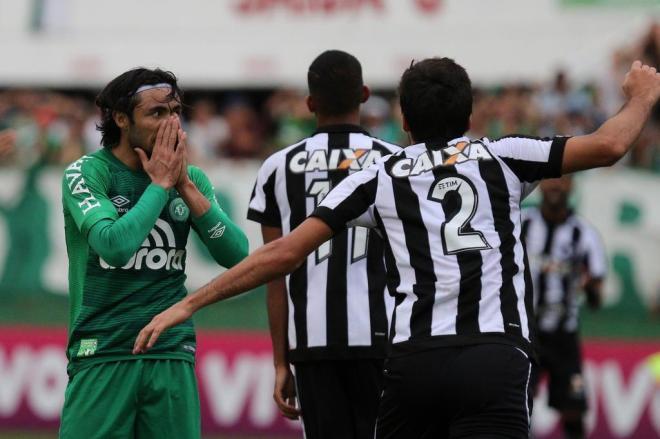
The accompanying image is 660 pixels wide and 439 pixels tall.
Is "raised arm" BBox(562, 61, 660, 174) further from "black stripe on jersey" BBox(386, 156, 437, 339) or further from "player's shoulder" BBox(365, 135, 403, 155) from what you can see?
"player's shoulder" BBox(365, 135, 403, 155)

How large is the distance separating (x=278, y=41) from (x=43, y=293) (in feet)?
19.8

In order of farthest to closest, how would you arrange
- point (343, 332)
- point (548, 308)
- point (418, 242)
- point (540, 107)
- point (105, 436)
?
point (540, 107)
point (548, 308)
point (343, 332)
point (105, 436)
point (418, 242)

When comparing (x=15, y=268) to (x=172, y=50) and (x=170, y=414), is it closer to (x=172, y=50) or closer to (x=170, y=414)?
(x=172, y=50)

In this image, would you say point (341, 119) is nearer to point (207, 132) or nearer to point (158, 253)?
point (158, 253)

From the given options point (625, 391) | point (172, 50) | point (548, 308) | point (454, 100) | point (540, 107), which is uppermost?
point (172, 50)

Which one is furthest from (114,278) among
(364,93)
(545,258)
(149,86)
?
(545,258)

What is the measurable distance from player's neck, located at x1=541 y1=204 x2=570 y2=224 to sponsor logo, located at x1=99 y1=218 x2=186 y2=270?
5572 millimetres

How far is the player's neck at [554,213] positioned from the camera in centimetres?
1042

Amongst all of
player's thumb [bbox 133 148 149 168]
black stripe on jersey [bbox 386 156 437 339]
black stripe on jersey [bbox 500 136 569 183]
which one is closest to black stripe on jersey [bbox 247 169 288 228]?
player's thumb [bbox 133 148 149 168]

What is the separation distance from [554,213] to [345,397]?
4716 millimetres

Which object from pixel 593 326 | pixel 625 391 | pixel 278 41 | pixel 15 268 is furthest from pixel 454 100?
pixel 278 41

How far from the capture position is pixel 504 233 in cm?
486

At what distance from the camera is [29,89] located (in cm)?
1945

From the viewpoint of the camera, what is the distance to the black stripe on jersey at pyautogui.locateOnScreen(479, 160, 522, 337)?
4.80 metres
